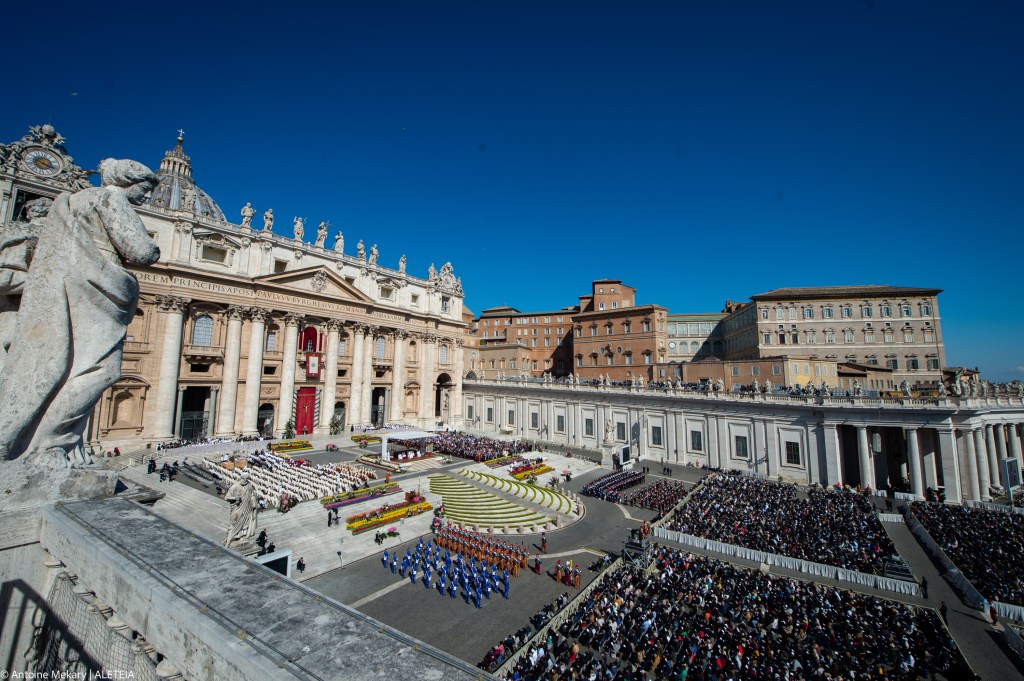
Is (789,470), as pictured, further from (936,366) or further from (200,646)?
(200,646)

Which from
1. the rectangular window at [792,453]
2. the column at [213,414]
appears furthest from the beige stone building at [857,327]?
the column at [213,414]

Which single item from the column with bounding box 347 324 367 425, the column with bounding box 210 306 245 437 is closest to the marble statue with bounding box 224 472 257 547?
the column with bounding box 210 306 245 437

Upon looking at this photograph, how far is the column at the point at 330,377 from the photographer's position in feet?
139

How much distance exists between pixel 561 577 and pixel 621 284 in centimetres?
4870

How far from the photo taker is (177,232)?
35125 mm

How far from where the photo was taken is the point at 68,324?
435 centimetres

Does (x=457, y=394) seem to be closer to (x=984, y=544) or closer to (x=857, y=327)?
(x=857, y=327)

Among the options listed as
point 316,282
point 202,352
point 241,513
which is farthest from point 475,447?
point 241,513

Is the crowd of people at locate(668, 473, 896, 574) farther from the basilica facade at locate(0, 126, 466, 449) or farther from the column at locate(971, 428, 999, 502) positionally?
the basilica facade at locate(0, 126, 466, 449)

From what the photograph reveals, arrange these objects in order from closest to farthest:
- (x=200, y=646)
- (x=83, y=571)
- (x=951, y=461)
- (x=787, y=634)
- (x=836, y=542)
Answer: (x=200, y=646), (x=83, y=571), (x=787, y=634), (x=836, y=542), (x=951, y=461)

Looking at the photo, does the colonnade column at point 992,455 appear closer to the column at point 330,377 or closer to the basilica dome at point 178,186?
the column at point 330,377

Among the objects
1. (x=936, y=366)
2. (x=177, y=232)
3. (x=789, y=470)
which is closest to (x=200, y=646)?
(x=789, y=470)

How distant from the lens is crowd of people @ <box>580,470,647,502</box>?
2753 centimetres

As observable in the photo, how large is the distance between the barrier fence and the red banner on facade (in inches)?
1322
